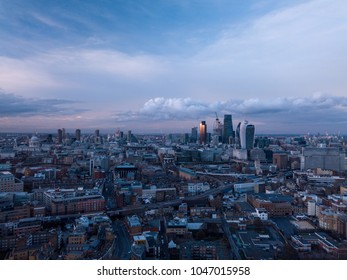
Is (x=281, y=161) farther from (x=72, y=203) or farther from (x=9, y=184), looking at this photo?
(x=9, y=184)

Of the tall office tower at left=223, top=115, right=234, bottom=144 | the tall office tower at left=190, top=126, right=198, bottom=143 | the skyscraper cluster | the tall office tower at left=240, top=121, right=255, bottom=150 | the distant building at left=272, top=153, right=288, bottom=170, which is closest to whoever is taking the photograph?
the distant building at left=272, top=153, right=288, bottom=170

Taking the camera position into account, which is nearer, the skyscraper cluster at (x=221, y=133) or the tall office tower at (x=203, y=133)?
the skyscraper cluster at (x=221, y=133)

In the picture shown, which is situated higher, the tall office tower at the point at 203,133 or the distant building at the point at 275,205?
the tall office tower at the point at 203,133

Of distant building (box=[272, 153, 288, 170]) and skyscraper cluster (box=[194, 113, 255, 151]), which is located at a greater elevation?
skyscraper cluster (box=[194, 113, 255, 151])

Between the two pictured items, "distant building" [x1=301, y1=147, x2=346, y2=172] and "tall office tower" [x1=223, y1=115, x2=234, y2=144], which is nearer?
"distant building" [x1=301, y1=147, x2=346, y2=172]

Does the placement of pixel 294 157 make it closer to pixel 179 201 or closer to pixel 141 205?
pixel 179 201

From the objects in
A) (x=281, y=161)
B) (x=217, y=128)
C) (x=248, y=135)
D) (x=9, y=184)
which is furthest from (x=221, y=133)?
(x=9, y=184)

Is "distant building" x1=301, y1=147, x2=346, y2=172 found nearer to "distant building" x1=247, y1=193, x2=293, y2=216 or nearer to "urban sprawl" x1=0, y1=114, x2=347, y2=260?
"urban sprawl" x1=0, y1=114, x2=347, y2=260

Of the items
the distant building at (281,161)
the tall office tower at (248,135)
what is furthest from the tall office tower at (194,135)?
the distant building at (281,161)

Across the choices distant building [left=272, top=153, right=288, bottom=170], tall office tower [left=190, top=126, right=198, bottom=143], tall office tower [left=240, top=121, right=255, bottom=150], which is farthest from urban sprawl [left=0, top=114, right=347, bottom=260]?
tall office tower [left=190, top=126, right=198, bottom=143]

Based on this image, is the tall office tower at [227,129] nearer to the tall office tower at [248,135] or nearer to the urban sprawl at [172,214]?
the tall office tower at [248,135]

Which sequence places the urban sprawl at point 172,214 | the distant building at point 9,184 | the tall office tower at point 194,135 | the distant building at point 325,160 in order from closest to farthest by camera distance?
the urban sprawl at point 172,214, the distant building at point 9,184, the distant building at point 325,160, the tall office tower at point 194,135

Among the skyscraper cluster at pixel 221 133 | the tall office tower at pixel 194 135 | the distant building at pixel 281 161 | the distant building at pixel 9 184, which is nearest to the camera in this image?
the distant building at pixel 9 184
